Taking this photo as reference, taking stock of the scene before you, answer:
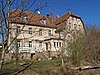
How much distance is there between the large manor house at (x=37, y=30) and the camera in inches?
152

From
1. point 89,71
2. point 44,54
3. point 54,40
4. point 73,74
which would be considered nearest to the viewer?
point 73,74

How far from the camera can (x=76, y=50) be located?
61.0ft

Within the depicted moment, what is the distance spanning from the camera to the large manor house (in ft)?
12.6

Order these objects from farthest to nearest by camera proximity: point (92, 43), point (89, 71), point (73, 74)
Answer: point (92, 43)
point (89, 71)
point (73, 74)

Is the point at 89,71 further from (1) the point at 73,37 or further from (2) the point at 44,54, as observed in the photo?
(2) the point at 44,54

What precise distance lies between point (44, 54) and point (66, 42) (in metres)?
16.8

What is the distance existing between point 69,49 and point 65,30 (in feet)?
6.81

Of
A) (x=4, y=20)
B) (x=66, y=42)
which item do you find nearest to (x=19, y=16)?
(x=4, y=20)

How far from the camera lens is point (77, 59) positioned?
1919 cm

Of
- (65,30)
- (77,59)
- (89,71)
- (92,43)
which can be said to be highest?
(65,30)

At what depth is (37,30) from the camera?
4.19 m

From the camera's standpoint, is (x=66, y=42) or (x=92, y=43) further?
(x=92, y=43)

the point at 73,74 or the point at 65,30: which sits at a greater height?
the point at 65,30

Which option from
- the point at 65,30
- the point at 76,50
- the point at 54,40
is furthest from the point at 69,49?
the point at 54,40
